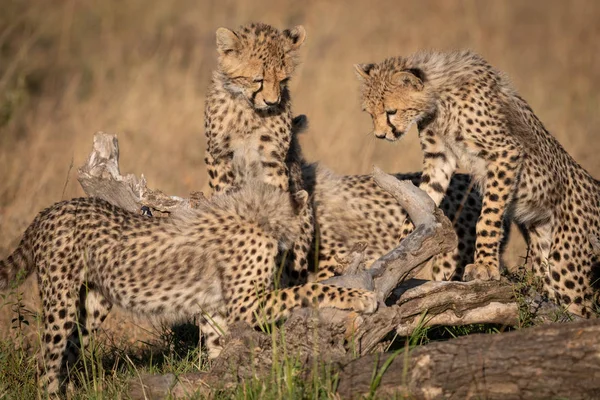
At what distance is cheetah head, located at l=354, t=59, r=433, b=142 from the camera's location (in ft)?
15.5

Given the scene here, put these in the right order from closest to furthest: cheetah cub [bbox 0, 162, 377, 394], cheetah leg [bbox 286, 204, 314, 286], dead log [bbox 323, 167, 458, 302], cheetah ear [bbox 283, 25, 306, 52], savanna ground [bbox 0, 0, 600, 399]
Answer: dead log [bbox 323, 167, 458, 302]
cheetah cub [bbox 0, 162, 377, 394]
cheetah leg [bbox 286, 204, 314, 286]
cheetah ear [bbox 283, 25, 306, 52]
savanna ground [bbox 0, 0, 600, 399]

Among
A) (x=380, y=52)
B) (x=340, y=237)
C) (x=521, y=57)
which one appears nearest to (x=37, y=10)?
(x=380, y=52)

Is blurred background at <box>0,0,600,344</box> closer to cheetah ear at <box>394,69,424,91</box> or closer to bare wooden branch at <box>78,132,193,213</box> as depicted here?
bare wooden branch at <box>78,132,193,213</box>

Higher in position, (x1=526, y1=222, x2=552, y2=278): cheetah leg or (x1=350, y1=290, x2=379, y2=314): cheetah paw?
(x1=526, y1=222, x2=552, y2=278): cheetah leg

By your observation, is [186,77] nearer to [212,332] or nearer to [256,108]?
[256,108]

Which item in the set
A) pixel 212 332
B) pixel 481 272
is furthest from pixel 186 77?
pixel 481 272

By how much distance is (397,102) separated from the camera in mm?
4730

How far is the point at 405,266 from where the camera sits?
388 cm

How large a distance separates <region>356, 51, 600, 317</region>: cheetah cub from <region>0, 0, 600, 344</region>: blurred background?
1.02 metres

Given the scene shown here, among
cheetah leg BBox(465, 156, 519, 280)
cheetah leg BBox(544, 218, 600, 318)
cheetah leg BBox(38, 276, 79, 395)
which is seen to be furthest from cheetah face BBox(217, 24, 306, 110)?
cheetah leg BBox(544, 218, 600, 318)

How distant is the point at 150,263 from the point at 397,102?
153 centimetres

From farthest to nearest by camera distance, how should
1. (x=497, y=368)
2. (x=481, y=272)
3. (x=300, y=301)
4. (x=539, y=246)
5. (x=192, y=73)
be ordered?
(x=192, y=73), (x=539, y=246), (x=481, y=272), (x=300, y=301), (x=497, y=368)

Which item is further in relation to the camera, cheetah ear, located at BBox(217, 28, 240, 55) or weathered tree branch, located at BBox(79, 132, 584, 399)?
cheetah ear, located at BBox(217, 28, 240, 55)

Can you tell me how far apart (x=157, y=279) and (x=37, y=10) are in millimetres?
7235
